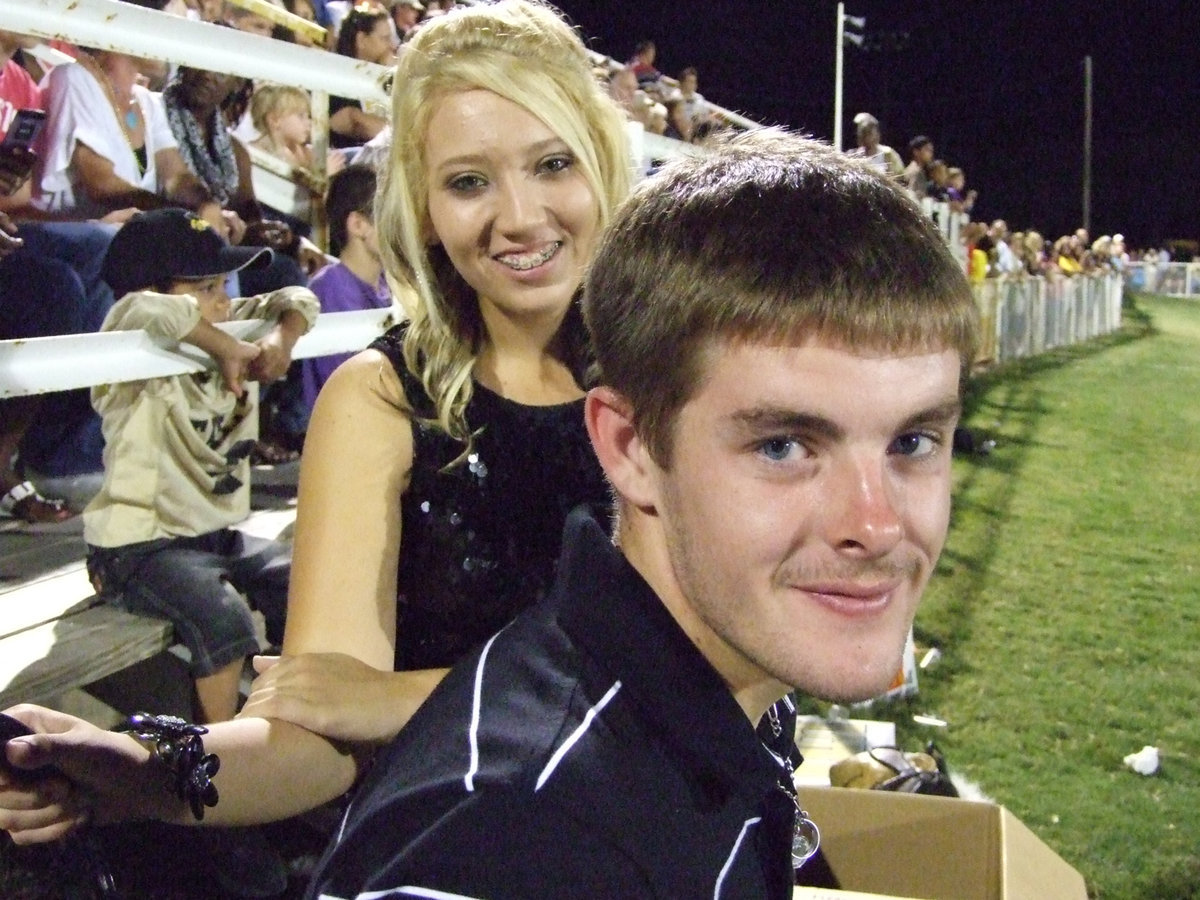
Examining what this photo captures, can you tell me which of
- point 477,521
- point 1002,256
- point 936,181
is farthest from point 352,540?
point 1002,256

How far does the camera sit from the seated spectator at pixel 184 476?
222 centimetres

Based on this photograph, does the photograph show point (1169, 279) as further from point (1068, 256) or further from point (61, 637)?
point (61, 637)

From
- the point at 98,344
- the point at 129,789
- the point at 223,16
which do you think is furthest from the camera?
the point at 223,16

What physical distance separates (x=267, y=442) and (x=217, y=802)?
7.74 feet

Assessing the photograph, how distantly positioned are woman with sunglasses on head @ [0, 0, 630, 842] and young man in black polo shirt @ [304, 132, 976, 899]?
21.8 inches

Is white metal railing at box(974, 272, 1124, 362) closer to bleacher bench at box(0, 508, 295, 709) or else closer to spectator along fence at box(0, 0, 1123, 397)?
spectator along fence at box(0, 0, 1123, 397)

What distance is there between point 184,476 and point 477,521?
109 cm

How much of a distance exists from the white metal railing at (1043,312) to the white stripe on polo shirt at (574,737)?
1130 cm

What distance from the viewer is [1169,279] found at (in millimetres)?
24562

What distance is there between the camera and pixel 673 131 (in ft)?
25.9

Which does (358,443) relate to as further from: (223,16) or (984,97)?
(984,97)

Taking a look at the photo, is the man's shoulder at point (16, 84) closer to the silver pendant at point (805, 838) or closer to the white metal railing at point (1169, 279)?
the silver pendant at point (805, 838)

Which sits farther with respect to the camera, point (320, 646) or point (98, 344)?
point (98, 344)

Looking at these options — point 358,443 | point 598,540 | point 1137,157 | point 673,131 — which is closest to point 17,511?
point 358,443
